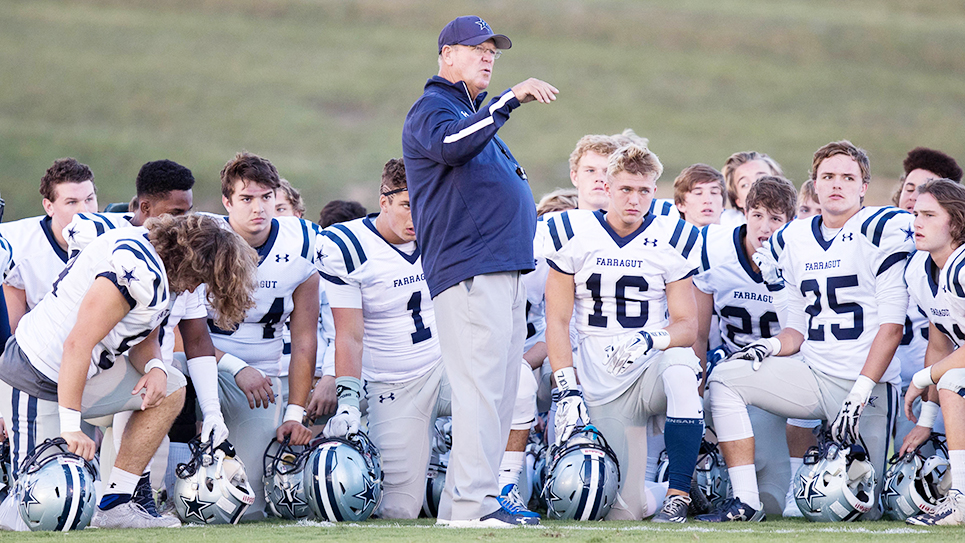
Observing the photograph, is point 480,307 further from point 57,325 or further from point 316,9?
point 316,9

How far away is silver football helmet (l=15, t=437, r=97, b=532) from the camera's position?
4004 mm

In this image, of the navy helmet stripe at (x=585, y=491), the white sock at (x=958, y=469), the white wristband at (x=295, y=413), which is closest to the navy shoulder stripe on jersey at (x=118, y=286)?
the white wristband at (x=295, y=413)

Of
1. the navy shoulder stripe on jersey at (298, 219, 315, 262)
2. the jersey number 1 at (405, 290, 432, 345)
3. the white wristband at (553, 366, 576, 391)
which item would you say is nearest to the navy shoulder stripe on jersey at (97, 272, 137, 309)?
the navy shoulder stripe on jersey at (298, 219, 315, 262)

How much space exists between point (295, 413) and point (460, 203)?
1605 mm

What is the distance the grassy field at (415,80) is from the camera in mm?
22562

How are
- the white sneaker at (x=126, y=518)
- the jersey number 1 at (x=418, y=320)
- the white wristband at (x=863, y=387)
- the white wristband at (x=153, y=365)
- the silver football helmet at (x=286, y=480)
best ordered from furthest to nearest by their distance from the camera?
the jersey number 1 at (x=418, y=320) → the white wristband at (x=863, y=387) → the silver football helmet at (x=286, y=480) → the white wristband at (x=153, y=365) → the white sneaker at (x=126, y=518)

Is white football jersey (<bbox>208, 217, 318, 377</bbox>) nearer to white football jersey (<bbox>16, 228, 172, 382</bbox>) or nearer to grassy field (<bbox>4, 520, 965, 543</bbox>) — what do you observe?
white football jersey (<bbox>16, 228, 172, 382</bbox>)

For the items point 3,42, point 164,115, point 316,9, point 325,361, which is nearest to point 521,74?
point 316,9

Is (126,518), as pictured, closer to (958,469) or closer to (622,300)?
(622,300)

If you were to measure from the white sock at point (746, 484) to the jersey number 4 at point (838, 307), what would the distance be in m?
0.77

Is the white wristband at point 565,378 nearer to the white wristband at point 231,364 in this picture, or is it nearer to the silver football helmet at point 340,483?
the silver football helmet at point 340,483

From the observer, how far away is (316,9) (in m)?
27.5

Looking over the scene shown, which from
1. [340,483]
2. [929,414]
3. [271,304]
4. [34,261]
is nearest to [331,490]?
[340,483]

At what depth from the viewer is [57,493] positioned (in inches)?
157
